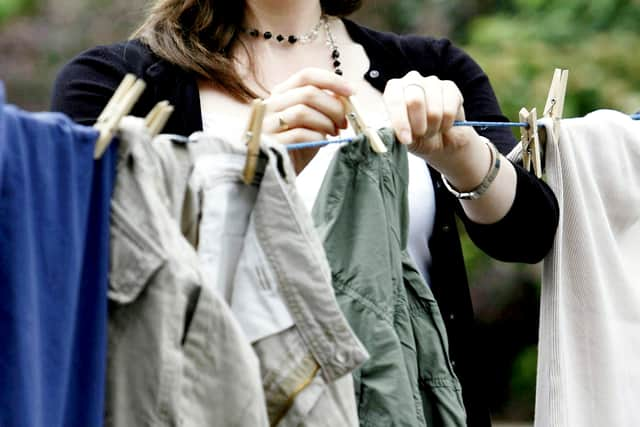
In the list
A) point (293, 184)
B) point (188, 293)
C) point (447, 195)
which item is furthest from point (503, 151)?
point (188, 293)

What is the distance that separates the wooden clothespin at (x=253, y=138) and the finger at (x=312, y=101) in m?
0.14

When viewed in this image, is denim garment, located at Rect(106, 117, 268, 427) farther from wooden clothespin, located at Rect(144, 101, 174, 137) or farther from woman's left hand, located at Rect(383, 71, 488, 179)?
woman's left hand, located at Rect(383, 71, 488, 179)

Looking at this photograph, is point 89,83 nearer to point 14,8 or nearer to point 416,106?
point 416,106

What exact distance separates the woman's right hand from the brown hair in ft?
0.92

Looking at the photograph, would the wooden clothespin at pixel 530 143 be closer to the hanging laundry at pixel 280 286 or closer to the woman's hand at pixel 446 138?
the woman's hand at pixel 446 138

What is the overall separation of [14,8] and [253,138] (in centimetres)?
434

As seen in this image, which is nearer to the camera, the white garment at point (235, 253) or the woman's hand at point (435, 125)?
the white garment at point (235, 253)

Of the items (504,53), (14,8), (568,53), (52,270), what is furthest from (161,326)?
(14,8)

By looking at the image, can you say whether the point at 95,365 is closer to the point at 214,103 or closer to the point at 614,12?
the point at 214,103

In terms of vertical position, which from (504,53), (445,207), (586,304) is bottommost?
(586,304)

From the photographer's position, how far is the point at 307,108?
1196 mm

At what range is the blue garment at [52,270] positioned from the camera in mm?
871

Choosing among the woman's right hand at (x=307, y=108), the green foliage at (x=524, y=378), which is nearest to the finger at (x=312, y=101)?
the woman's right hand at (x=307, y=108)

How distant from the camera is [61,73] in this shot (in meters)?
1.46
